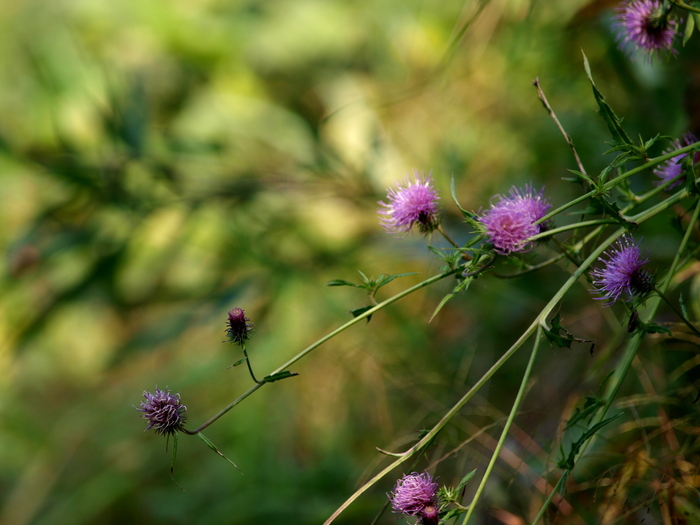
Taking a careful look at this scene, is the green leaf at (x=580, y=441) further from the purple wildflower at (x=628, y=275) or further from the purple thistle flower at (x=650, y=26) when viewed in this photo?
the purple thistle flower at (x=650, y=26)

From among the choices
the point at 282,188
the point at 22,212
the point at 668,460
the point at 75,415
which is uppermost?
the point at 22,212

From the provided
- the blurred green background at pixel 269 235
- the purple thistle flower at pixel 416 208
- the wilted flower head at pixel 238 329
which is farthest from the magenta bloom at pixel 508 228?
the blurred green background at pixel 269 235

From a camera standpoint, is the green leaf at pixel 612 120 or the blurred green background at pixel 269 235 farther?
the blurred green background at pixel 269 235

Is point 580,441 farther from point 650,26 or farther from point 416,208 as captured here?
point 650,26

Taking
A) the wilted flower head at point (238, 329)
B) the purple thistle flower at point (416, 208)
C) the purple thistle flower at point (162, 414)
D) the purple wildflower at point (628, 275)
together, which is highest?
the purple thistle flower at point (416, 208)

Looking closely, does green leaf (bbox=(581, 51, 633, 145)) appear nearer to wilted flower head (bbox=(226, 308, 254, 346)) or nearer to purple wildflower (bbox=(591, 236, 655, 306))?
purple wildflower (bbox=(591, 236, 655, 306))

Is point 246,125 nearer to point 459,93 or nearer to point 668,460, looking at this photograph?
point 459,93

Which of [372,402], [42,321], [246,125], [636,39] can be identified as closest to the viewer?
[636,39]

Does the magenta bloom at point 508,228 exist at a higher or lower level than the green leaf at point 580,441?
higher

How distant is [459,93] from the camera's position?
3.78 feet

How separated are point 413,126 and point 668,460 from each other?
2.79 ft

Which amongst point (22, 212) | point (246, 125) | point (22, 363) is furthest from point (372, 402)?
point (22, 212)

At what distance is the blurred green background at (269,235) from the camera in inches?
32.5

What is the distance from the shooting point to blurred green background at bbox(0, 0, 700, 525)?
0.83 metres
